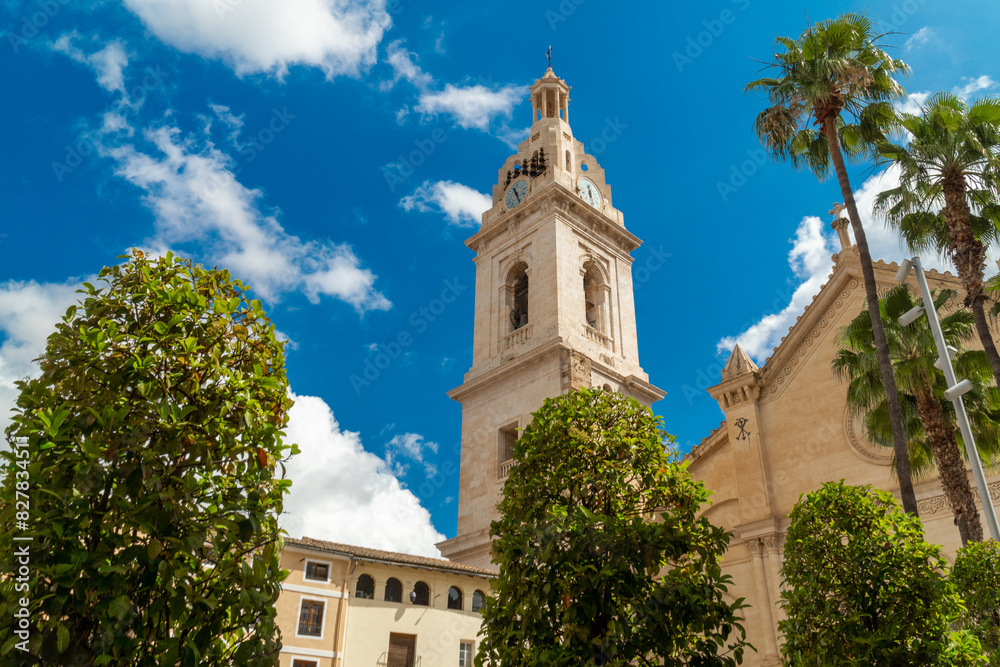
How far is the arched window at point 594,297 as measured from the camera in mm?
38219

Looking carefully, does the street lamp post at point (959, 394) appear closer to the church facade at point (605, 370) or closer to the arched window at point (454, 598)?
the church facade at point (605, 370)

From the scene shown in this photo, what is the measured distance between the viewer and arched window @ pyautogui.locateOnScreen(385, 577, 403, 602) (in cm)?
2717

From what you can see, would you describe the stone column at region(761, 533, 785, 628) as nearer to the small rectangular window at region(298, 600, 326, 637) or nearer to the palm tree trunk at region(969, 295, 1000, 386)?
the palm tree trunk at region(969, 295, 1000, 386)

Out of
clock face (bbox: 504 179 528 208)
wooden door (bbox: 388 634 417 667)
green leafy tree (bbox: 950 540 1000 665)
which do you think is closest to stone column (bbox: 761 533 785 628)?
green leafy tree (bbox: 950 540 1000 665)

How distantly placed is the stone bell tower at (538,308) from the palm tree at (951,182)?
50.3ft

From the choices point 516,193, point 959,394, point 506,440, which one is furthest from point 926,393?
point 516,193

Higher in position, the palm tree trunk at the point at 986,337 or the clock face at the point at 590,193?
the clock face at the point at 590,193

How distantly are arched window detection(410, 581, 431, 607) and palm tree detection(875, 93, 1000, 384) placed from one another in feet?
64.7

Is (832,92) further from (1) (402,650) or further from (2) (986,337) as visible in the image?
(1) (402,650)

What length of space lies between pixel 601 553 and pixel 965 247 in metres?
12.5

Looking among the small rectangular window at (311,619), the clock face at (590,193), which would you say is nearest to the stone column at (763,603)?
the small rectangular window at (311,619)

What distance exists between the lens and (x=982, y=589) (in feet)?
38.2

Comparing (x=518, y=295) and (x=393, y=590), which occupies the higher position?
(x=518, y=295)

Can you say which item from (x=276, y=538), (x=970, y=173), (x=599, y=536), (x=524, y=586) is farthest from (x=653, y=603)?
(x=970, y=173)
